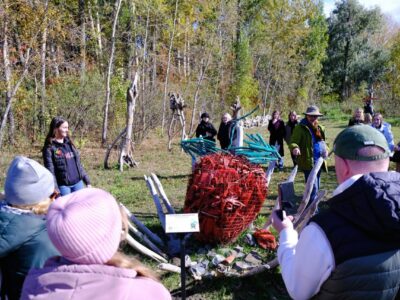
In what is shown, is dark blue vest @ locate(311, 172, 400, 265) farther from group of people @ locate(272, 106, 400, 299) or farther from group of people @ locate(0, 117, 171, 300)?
group of people @ locate(0, 117, 171, 300)

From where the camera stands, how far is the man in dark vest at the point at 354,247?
1.51 meters

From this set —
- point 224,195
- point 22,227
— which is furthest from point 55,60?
point 22,227

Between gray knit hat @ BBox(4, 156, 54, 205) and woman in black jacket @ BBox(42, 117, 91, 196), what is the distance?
286 cm

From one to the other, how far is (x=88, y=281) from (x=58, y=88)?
48.1ft

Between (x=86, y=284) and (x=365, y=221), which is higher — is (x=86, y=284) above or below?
below

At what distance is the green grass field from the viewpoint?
4066mm

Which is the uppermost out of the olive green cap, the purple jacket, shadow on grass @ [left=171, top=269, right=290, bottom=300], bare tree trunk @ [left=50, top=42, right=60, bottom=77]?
bare tree trunk @ [left=50, top=42, right=60, bottom=77]

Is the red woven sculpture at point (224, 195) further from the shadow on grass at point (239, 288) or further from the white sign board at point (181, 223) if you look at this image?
the white sign board at point (181, 223)

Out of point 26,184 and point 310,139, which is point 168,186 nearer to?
point 310,139

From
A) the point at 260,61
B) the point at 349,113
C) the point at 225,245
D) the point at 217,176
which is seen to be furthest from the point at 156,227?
the point at 349,113

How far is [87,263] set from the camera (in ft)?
4.42

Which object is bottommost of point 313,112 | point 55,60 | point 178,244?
point 178,244

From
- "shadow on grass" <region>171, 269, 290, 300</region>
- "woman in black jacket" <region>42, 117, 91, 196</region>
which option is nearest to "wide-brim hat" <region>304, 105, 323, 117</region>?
"shadow on grass" <region>171, 269, 290, 300</region>

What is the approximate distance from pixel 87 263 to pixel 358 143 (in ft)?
4.16
